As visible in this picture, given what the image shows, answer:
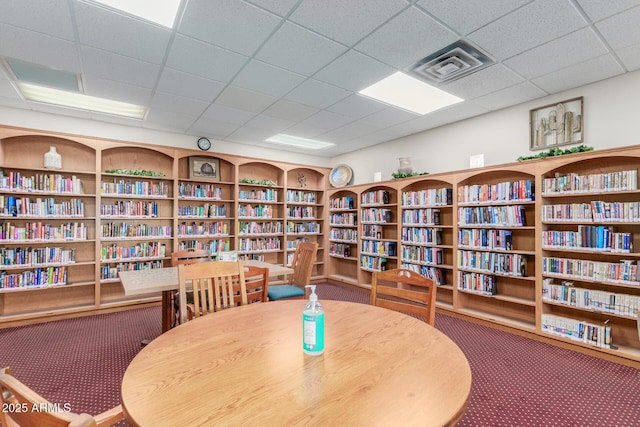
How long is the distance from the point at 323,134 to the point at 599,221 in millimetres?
3715

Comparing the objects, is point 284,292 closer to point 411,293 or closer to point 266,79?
point 411,293

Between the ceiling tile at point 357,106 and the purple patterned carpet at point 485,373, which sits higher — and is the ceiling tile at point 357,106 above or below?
above

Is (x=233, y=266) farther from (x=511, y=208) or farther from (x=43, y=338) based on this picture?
(x=511, y=208)

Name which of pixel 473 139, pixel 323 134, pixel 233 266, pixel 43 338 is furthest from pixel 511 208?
pixel 43 338

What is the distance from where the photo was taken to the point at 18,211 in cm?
377

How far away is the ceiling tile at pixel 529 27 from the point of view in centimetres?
209

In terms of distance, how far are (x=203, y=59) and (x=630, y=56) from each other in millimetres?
3858

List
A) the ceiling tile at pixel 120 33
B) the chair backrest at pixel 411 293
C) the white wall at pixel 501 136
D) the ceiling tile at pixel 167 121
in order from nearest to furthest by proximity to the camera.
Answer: the chair backrest at pixel 411 293
the ceiling tile at pixel 120 33
the white wall at pixel 501 136
the ceiling tile at pixel 167 121

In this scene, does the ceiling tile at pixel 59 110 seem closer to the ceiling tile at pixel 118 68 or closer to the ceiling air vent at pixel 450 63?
the ceiling tile at pixel 118 68

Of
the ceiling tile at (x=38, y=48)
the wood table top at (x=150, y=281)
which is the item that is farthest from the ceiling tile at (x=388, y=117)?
the ceiling tile at (x=38, y=48)

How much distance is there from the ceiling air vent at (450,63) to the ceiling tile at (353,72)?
31 cm

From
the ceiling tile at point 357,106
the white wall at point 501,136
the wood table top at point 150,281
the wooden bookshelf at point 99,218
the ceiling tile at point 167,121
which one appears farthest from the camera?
the ceiling tile at point 167,121

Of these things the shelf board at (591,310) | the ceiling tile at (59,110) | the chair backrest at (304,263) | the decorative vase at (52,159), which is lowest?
the shelf board at (591,310)

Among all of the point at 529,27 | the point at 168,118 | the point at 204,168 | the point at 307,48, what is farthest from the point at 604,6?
the point at 204,168
